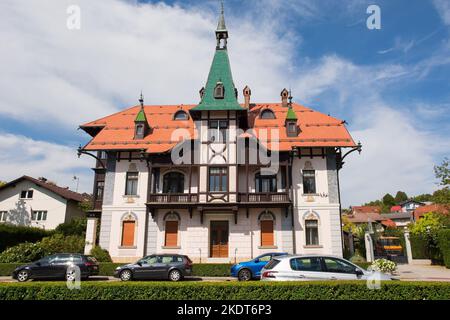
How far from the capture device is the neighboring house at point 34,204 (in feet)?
127

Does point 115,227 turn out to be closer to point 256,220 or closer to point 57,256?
point 57,256

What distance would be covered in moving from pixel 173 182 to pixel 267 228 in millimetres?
7993

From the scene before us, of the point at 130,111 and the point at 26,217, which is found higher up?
the point at 130,111

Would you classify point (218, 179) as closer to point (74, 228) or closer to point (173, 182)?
point (173, 182)

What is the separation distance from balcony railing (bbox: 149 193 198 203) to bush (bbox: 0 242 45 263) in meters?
8.34

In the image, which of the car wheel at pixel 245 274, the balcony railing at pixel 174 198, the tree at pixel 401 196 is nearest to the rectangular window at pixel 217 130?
the balcony railing at pixel 174 198

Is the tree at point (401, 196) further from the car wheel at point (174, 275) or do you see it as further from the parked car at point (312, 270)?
the parked car at point (312, 270)

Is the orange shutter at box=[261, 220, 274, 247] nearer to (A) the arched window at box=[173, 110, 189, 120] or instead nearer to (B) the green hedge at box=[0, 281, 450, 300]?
(A) the arched window at box=[173, 110, 189, 120]

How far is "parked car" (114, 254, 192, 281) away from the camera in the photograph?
682 inches

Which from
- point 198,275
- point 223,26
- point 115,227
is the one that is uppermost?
point 223,26
